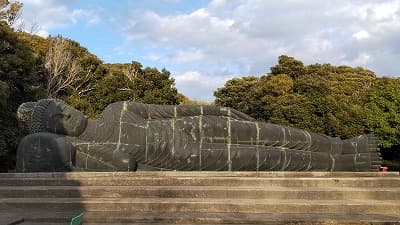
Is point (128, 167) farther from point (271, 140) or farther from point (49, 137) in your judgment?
point (271, 140)

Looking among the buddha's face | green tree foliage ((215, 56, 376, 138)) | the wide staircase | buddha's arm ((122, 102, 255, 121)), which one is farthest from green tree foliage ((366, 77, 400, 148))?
the buddha's face

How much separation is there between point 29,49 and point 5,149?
469 centimetres

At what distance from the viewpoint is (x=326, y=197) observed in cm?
657

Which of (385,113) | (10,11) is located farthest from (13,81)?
(385,113)

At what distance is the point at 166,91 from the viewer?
23203mm

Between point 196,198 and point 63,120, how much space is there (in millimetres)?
3202

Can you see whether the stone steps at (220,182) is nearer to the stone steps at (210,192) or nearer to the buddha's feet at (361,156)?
the stone steps at (210,192)

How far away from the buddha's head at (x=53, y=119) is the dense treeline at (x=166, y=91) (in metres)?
8.77

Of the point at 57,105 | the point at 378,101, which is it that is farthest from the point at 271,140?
the point at 378,101

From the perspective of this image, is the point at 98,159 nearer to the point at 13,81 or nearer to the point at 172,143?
the point at 172,143

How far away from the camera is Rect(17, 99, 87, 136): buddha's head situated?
8344mm

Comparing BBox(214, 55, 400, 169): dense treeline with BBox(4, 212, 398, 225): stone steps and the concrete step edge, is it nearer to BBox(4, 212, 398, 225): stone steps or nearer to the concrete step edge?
the concrete step edge

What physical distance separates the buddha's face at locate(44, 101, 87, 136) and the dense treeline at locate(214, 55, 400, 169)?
15992mm

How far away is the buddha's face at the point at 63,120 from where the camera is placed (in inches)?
328
